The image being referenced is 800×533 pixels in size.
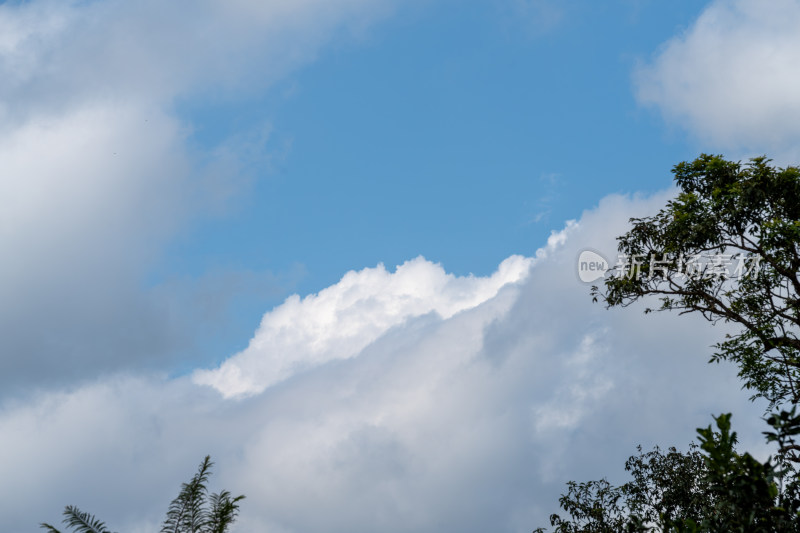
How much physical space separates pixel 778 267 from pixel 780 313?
48.3 inches

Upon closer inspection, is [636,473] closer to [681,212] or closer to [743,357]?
[743,357]

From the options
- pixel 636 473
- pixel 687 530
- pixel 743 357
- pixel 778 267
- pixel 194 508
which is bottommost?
pixel 687 530

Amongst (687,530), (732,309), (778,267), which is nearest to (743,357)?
(732,309)

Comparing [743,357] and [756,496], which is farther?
[743,357]

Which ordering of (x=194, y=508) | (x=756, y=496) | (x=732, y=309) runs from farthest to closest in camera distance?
(x=732, y=309) < (x=194, y=508) < (x=756, y=496)

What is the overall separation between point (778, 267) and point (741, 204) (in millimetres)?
1725

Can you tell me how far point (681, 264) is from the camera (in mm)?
18703

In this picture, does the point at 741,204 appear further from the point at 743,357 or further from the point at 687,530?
the point at 687,530

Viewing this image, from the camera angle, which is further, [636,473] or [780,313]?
[636,473]

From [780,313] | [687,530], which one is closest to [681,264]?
[780,313]

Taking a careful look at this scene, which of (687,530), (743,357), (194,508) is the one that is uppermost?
(743,357)

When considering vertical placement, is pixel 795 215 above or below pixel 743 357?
above

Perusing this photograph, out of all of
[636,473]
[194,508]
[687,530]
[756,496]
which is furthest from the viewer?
[636,473]

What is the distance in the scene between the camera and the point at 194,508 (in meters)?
12.8
